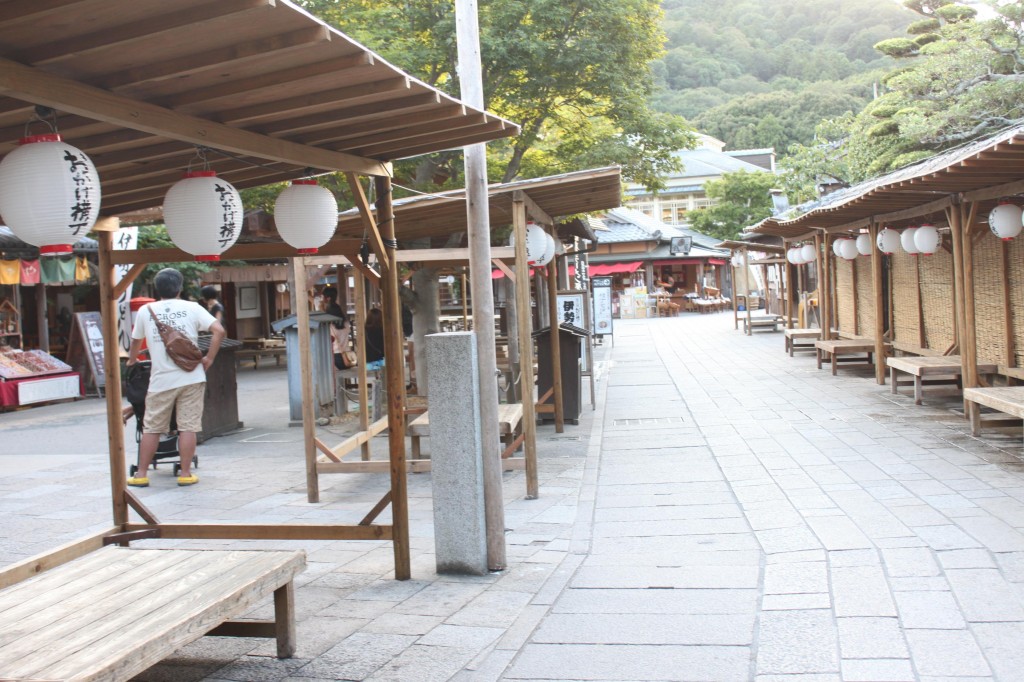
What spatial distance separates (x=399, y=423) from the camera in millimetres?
5348

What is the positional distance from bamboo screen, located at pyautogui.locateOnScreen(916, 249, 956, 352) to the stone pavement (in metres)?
1.97

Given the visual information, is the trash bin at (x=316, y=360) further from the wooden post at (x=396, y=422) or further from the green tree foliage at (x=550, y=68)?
the wooden post at (x=396, y=422)

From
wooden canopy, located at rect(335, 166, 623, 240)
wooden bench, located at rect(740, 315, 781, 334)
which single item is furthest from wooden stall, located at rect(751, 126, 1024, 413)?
wooden bench, located at rect(740, 315, 781, 334)

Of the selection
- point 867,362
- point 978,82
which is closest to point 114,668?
point 867,362

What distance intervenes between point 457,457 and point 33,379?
41.8ft

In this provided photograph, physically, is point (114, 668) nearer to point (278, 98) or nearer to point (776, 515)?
point (278, 98)

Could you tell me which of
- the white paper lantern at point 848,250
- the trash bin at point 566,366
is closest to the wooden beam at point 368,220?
the trash bin at point 566,366

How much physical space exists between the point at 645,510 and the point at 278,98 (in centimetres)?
420

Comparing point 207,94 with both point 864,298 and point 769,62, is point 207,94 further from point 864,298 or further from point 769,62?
point 769,62

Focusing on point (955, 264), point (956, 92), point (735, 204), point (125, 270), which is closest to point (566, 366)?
point (955, 264)

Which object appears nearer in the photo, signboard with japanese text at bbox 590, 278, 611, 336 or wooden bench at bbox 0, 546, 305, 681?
wooden bench at bbox 0, 546, 305, 681

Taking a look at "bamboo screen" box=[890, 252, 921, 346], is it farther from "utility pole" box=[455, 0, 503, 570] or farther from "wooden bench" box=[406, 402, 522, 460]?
"utility pole" box=[455, 0, 503, 570]

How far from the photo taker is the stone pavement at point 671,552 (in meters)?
4.09

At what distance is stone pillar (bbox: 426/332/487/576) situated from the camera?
18.0 feet
